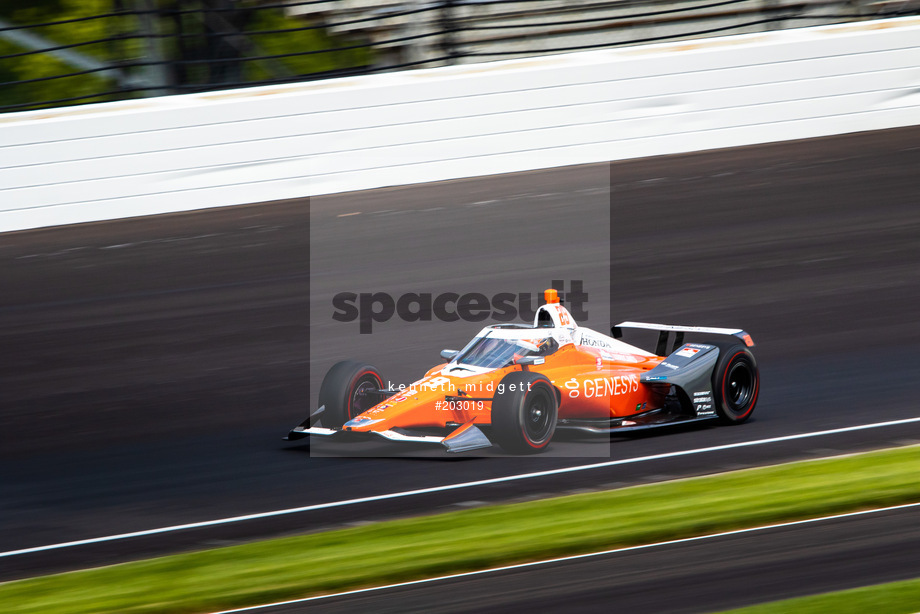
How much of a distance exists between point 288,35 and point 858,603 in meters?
12.2

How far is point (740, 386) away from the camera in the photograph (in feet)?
27.5

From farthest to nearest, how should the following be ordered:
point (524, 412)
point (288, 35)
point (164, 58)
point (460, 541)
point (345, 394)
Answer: point (288, 35) → point (164, 58) → point (345, 394) → point (524, 412) → point (460, 541)

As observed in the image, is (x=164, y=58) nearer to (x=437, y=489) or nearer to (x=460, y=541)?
(x=437, y=489)

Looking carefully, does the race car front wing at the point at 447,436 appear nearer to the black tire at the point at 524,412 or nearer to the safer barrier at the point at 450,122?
the black tire at the point at 524,412

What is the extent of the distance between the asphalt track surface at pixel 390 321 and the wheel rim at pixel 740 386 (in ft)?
0.61

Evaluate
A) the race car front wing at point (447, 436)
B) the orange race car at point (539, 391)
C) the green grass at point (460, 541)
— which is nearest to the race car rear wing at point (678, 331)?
the orange race car at point (539, 391)

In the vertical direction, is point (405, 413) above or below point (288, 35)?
below

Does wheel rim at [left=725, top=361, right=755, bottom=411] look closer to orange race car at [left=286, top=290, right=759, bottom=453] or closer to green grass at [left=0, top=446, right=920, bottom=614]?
orange race car at [left=286, top=290, right=759, bottom=453]

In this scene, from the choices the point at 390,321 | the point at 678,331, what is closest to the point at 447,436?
the point at 678,331

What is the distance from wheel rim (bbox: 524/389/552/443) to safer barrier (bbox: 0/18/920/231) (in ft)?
19.7

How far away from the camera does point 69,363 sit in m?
10.0

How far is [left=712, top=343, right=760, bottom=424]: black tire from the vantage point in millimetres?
8078

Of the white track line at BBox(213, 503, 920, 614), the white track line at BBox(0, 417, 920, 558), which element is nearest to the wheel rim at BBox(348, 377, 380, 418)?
the white track line at BBox(0, 417, 920, 558)

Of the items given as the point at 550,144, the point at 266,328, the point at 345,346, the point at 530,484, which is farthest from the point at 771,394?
the point at 550,144
